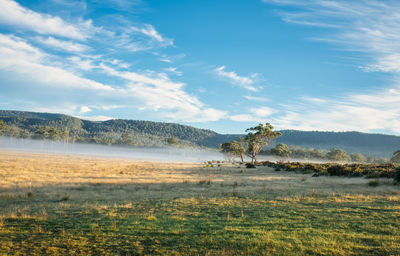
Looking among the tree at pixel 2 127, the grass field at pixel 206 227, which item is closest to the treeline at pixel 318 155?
the grass field at pixel 206 227

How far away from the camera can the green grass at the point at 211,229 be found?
287 inches

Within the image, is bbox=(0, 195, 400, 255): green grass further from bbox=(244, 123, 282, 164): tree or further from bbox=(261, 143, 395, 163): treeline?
bbox=(261, 143, 395, 163): treeline

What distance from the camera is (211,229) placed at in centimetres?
910

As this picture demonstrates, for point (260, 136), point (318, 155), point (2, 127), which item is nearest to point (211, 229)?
point (260, 136)

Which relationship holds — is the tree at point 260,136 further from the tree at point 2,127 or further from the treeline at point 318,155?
the tree at point 2,127

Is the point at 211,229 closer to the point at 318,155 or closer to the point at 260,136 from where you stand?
the point at 260,136

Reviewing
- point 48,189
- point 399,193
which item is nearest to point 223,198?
point 399,193

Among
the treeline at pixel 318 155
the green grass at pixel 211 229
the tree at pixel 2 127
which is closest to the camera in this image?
the green grass at pixel 211 229

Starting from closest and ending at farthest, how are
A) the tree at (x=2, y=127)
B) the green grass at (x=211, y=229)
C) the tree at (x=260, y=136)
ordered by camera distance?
1. the green grass at (x=211, y=229)
2. the tree at (x=260, y=136)
3. the tree at (x=2, y=127)

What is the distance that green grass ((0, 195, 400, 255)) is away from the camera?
7293 mm

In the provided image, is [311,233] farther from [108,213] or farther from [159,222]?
[108,213]

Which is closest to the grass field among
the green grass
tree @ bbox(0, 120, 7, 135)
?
the green grass

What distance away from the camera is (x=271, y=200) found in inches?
581

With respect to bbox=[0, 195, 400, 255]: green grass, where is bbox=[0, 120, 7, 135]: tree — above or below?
above
